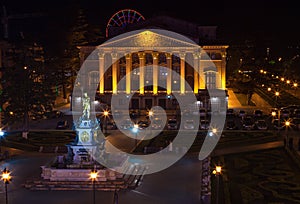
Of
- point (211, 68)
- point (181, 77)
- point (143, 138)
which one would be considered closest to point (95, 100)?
point (181, 77)

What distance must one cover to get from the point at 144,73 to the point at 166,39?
7.60 m

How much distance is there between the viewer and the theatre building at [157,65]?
81.6 m

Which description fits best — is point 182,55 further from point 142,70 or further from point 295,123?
point 295,123

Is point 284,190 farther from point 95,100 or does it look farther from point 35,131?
point 95,100

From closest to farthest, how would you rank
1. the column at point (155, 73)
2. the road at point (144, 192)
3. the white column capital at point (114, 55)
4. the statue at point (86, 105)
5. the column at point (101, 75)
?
the road at point (144, 192)
the statue at point (86, 105)
the column at point (155, 73)
the white column capital at point (114, 55)
the column at point (101, 75)

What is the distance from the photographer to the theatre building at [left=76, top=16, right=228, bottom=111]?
81625 millimetres

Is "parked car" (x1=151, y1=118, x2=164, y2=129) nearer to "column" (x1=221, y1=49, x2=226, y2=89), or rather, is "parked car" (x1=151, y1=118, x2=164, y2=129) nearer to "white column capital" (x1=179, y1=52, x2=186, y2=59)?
"white column capital" (x1=179, y1=52, x2=186, y2=59)

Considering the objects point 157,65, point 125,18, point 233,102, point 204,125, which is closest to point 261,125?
point 204,125

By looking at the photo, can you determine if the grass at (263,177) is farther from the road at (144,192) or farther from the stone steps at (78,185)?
the stone steps at (78,185)

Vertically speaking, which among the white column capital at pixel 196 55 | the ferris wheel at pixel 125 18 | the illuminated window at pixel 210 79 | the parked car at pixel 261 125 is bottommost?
the parked car at pixel 261 125

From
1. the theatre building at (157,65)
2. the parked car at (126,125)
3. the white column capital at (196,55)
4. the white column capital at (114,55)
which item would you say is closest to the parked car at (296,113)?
the theatre building at (157,65)

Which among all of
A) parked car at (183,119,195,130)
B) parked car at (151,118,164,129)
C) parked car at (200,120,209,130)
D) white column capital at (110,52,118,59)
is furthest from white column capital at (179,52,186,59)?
parked car at (200,120,209,130)

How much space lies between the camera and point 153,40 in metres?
81.6

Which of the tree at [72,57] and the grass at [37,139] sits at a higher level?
the tree at [72,57]
